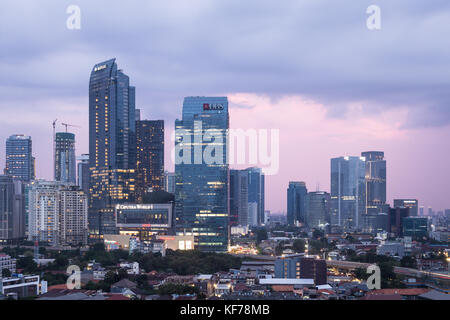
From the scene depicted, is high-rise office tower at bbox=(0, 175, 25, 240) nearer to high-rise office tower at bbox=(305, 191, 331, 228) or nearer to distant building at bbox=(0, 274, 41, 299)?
distant building at bbox=(0, 274, 41, 299)

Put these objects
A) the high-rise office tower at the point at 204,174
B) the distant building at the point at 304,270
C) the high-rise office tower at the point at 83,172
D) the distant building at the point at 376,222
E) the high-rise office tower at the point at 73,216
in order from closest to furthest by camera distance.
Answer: the distant building at the point at 304,270 → the high-rise office tower at the point at 204,174 → the high-rise office tower at the point at 73,216 → the distant building at the point at 376,222 → the high-rise office tower at the point at 83,172

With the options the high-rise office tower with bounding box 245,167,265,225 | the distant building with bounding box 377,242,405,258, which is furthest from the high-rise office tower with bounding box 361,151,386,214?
the distant building with bounding box 377,242,405,258

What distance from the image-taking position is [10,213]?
80.6 ft

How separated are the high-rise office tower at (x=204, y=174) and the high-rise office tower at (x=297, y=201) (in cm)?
1809

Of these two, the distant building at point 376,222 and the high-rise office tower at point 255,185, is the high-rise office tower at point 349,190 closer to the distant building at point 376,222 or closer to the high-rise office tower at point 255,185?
the distant building at point 376,222

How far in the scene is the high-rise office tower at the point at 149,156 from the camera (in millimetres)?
28719

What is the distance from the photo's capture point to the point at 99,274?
11.6m

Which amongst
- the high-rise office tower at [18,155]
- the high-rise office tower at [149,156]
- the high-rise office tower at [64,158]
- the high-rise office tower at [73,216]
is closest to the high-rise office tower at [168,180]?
the high-rise office tower at [149,156]

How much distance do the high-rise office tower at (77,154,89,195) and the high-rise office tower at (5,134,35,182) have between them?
3.07 meters
